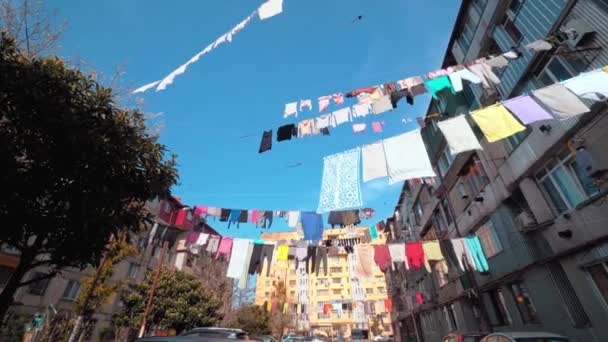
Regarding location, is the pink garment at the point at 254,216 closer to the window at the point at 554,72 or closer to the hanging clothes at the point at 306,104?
the hanging clothes at the point at 306,104

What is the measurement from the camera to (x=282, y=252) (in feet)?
42.6

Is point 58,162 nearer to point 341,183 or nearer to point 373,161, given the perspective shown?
point 341,183

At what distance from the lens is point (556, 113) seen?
6.82 m

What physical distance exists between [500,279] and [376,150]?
29.6 ft

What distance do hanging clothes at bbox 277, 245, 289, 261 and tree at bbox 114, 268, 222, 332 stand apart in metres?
10.0

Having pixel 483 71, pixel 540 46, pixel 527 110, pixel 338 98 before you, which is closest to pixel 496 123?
pixel 527 110

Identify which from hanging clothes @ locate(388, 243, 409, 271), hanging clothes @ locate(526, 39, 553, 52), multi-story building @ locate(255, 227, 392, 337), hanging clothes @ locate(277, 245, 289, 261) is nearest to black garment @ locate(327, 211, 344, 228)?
hanging clothes @ locate(277, 245, 289, 261)

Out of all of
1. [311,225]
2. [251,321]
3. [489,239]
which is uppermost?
[489,239]

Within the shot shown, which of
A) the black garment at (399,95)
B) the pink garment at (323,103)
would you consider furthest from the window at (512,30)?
the pink garment at (323,103)

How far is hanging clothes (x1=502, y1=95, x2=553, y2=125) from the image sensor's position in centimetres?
688

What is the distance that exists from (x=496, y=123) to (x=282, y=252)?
1005cm

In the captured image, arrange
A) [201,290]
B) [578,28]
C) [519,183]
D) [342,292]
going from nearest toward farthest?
1. [578,28]
2. [519,183]
3. [201,290]
4. [342,292]

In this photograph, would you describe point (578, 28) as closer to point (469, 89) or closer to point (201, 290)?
point (469, 89)

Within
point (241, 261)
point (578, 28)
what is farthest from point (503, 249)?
point (241, 261)
